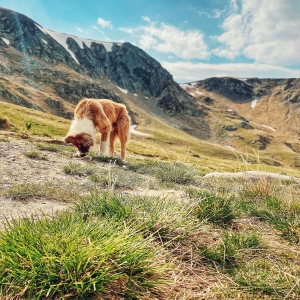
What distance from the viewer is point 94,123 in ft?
46.9

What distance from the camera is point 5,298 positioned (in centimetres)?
257

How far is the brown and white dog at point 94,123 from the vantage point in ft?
43.9

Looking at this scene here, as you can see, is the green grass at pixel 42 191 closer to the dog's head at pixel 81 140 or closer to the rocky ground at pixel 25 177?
the rocky ground at pixel 25 177

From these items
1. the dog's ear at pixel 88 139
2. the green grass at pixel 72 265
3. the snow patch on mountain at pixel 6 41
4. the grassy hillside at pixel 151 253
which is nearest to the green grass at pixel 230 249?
the grassy hillside at pixel 151 253

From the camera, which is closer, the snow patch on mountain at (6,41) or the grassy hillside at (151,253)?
the grassy hillside at (151,253)

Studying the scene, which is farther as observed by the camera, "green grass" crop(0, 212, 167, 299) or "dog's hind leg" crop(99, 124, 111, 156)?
"dog's hind leg" crop(99, 124, 111, 156)

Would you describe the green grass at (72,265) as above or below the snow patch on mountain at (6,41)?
below

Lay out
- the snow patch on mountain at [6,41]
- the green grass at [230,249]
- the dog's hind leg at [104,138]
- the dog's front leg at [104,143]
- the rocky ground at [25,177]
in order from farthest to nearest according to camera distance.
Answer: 1. the snow patch on mountain at [6,41]
2. the dog's front leg at [104,143]
3. the dog's hind leg at [104,138]
4. the rocky ground at [25,177]
5. the green grass at [230,249]

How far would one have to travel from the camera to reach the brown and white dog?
13366mm

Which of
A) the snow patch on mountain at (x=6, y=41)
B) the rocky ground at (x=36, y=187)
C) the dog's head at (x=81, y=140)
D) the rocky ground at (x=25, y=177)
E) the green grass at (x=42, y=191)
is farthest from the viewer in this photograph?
the snow patch on mountain at (x=6, y=41)

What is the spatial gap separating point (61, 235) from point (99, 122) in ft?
38.1

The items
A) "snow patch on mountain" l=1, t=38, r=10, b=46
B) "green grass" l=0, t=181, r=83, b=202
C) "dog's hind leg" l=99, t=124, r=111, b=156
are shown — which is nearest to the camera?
"green grass" l=0, t=181, r=83, b=202

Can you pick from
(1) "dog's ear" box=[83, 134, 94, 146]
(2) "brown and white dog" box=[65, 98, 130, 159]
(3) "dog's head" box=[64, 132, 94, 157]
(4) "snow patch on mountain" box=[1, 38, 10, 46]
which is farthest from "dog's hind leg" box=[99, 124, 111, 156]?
(4) "snow patch on mountain" box=[1, 38, 10, 46]

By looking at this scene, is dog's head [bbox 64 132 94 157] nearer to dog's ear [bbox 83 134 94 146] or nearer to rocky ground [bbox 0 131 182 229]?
dog's ear [bbox 83 134 94 146]
